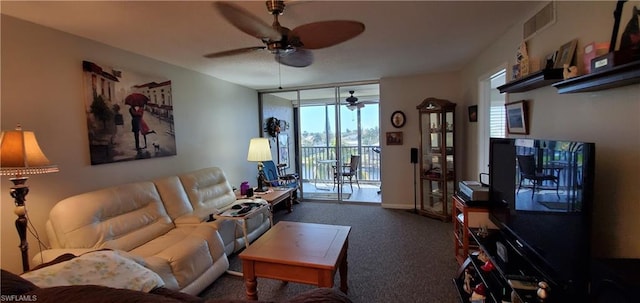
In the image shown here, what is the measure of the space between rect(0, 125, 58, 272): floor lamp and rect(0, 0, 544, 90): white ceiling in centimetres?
90

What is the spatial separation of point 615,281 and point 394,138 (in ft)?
12.2

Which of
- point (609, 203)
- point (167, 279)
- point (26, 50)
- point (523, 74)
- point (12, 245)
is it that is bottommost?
point (167, 279)

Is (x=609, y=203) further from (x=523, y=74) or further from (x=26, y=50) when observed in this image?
(x=26, y=50)

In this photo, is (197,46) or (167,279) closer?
(167,279)

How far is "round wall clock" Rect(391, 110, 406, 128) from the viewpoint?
14.9 ft

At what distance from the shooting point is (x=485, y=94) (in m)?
3.25

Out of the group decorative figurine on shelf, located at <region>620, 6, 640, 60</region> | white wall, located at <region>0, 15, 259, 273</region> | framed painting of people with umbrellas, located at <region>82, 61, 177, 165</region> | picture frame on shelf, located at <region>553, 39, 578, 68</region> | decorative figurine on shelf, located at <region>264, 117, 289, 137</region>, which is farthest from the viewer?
decorative figurine on shelf, located at <region>264, 117, 289, 137</region>

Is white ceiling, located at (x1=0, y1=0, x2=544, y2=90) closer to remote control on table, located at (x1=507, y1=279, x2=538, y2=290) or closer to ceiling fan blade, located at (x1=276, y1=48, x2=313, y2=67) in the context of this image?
ceiling fan blade, located at (x1=276, y1=48, x2=313, y2=67)

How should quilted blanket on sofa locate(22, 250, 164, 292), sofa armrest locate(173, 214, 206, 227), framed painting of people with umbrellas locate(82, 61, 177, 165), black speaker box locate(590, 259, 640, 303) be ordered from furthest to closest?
sofa armrest locate(173, 214, 206, 227) < framed painting of people with umbrellas locate(82, 61, 177, 165) < quilted blanket on sofa locate(22, 250, 164, 292) < black speaker box locate(590, 259, 640, 303)

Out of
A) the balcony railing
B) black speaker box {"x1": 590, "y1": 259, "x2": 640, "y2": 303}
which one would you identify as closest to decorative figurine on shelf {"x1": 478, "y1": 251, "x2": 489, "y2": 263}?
black speaker box {"x1": 590, "y1": 259, "x2": 640, "y2": 303}

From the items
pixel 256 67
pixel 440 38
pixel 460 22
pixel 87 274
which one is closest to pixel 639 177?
pixel 460 22

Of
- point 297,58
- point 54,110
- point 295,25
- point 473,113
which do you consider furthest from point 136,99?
point 473,113

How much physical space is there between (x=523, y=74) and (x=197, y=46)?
2.87 m
